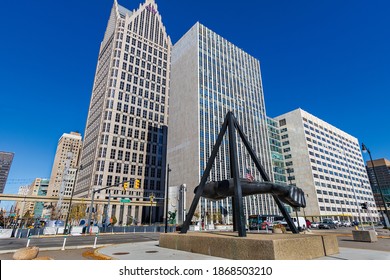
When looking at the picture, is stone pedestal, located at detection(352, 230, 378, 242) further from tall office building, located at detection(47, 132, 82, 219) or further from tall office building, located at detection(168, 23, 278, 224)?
tall office building, located at detection(47, 132, 82, 219)

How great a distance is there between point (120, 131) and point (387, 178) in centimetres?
18331

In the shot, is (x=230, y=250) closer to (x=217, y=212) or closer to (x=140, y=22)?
(x=217, y=212)

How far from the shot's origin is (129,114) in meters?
89.2

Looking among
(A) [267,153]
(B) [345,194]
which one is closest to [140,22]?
(A) [267,153]

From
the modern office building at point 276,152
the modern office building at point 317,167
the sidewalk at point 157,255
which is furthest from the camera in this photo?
the modern office building at point 276,152

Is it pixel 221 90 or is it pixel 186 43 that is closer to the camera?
pixel 221 90

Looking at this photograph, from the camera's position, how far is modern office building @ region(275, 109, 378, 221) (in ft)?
279

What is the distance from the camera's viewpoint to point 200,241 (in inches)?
443

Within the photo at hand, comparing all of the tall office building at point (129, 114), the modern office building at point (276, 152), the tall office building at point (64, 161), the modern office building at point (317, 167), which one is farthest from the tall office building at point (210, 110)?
the tall office building at point (64, 161)

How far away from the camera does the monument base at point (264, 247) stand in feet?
27.0

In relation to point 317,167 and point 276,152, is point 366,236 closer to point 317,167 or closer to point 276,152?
point 276,152

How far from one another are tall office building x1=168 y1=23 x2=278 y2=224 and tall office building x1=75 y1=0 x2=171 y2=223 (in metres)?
17.4

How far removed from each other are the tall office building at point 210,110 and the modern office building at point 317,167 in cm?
1556

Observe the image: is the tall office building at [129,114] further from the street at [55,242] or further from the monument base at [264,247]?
the monument base at [264,247]
